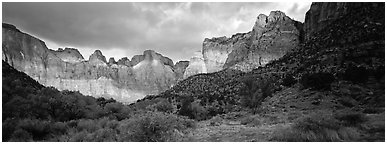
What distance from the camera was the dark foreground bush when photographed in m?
8.30

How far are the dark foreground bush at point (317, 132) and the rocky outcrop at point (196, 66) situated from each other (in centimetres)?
17039

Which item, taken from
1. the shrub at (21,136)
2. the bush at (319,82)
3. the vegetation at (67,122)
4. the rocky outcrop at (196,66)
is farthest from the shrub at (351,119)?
the rocky outcrop at (196,66)

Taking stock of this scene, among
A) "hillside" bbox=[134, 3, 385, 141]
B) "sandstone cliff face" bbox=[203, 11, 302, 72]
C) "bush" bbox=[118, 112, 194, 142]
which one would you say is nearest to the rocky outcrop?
"sandstone cliff face" bbox=[203, 11, 302, 72]

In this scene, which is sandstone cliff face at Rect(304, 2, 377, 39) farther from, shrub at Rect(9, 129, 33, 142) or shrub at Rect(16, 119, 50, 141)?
shrub at Rect(9, 129, 33, 142)

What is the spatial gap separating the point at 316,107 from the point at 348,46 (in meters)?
23.4

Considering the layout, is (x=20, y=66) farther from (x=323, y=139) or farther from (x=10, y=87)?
(x=323, y=139)

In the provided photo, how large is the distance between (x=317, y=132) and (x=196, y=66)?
175 meters

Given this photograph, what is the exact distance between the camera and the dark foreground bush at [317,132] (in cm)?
830

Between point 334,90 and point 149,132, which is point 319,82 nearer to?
point 334,90

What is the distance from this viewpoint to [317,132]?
27.9 feet

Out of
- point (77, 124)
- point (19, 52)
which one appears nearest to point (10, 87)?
point (77, 124)

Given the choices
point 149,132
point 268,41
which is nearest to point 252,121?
point 149,132

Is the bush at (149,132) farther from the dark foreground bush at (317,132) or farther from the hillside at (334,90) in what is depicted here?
the hillside at (334,90)

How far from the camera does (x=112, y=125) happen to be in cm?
1410
